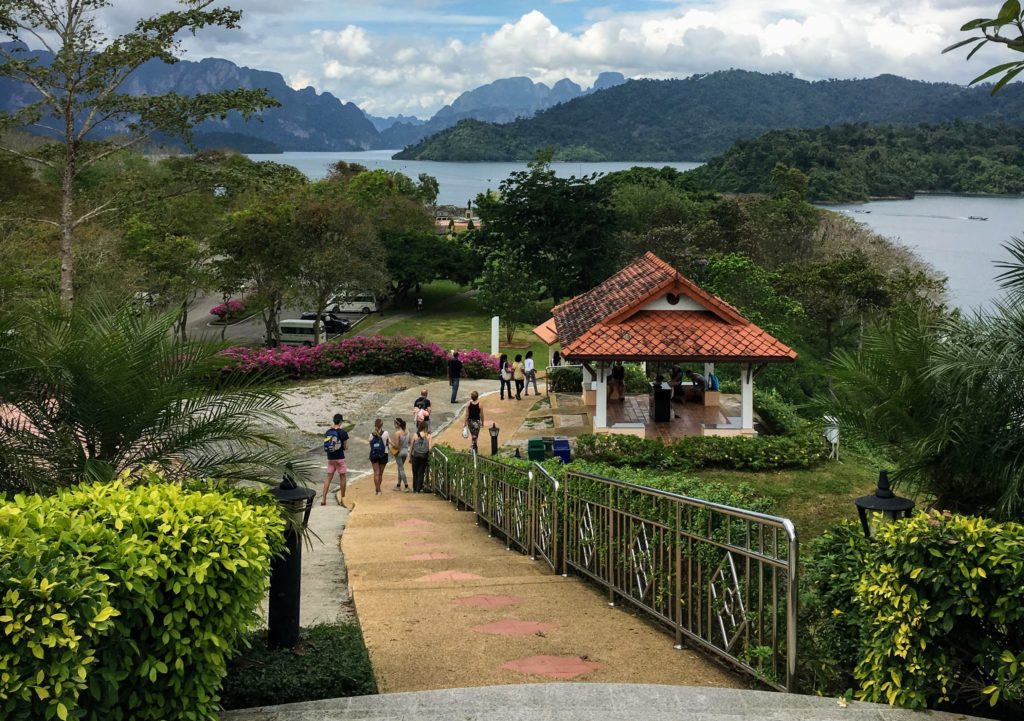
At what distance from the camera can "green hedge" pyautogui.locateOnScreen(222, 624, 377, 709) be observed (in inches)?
224

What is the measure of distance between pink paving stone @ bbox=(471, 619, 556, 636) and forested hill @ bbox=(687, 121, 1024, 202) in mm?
95861

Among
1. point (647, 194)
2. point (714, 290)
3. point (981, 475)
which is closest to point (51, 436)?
point (981, 475)

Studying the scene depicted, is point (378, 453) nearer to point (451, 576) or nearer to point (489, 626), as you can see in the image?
point (451, 576)

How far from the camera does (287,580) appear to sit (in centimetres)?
647

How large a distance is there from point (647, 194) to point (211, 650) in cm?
6278

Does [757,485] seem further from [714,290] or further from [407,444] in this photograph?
[714,290]

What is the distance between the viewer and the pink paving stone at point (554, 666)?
665 cm

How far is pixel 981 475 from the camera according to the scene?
9.24 m

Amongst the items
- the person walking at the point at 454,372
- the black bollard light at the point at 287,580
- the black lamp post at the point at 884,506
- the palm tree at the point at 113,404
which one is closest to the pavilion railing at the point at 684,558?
the black lamp post at the point at 884,506

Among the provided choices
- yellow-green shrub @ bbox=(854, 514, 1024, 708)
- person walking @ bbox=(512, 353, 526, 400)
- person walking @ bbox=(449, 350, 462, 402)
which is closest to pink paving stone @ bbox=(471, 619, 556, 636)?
→ yellow-green shrub @ bbox=(854, 514, 1024, 708)

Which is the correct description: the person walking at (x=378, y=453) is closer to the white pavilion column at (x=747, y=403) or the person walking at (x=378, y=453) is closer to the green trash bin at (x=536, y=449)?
the green trash bin at (x=536, y=449)

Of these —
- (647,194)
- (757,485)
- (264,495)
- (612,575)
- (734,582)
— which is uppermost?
(647,194)

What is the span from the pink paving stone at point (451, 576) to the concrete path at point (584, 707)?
14.0ft

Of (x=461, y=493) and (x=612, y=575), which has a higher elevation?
(x=612, y=575)
